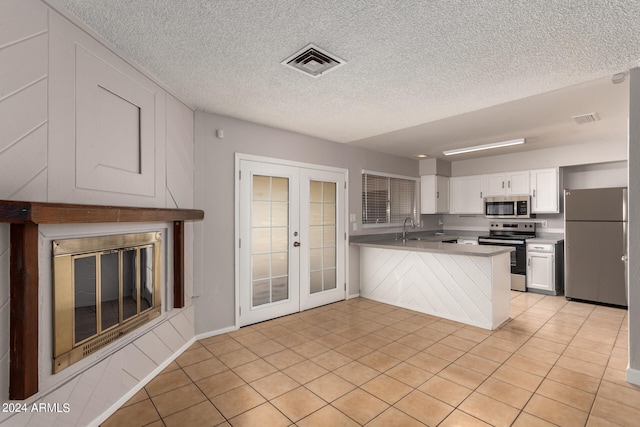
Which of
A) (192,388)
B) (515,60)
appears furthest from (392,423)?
(515,60)

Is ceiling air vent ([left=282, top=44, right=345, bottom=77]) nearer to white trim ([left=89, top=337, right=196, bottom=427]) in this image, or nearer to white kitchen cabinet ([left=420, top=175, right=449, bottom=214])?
white trim ([left=89, top=337, right=196, bottom=427])

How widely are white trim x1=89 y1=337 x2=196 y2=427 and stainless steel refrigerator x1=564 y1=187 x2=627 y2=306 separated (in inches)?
214

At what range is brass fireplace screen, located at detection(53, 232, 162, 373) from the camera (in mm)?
1798

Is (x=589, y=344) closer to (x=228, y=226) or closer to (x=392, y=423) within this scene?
(x=392, y=423)

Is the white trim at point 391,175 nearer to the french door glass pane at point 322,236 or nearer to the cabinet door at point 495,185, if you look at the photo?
the french door glass pane at point 322,236

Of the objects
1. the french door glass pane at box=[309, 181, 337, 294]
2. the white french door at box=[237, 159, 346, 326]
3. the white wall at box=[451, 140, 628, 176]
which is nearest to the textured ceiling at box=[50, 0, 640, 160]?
the white french door at box=[237, 159, 346, 326]

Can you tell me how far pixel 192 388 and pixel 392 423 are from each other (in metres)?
1.52

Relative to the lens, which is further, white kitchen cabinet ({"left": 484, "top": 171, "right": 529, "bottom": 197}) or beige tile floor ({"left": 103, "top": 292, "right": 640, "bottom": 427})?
white kitchen cabinet ({"left": 484, "top": 171, "right": 529, "bottom": 197})

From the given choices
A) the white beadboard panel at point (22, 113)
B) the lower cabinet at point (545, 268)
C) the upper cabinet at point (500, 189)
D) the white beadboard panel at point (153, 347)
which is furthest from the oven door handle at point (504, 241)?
the white beadboard panel at point (22, 113)

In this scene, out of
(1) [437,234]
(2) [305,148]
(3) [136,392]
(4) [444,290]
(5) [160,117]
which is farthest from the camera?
(1) [437,234]

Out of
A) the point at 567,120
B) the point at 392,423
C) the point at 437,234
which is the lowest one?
the point at 392,423

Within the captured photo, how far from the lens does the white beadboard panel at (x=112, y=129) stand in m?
1.96

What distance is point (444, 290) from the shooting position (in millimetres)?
4027

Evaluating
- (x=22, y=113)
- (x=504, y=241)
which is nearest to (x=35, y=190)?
(x=22, y=113)
